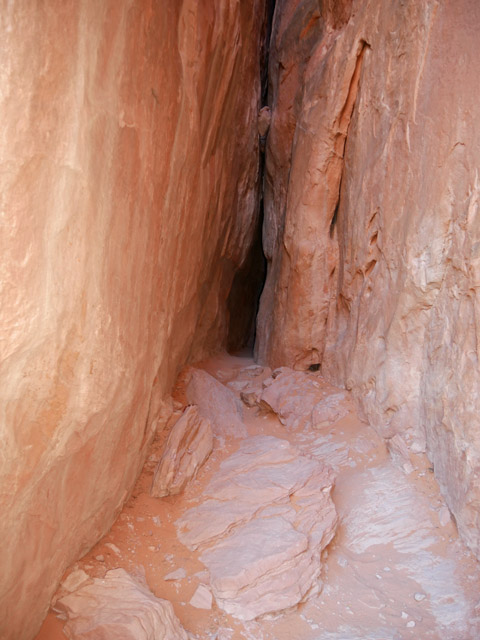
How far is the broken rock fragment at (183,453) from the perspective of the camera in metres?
4.79

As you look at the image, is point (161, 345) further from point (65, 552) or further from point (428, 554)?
point (428, 554)

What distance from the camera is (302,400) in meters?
6.68

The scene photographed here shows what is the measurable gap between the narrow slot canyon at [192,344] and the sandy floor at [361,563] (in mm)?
19

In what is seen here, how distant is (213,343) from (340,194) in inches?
Answer: 133

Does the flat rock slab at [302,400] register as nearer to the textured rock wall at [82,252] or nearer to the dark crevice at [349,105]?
the textured rock wall at [82,252]

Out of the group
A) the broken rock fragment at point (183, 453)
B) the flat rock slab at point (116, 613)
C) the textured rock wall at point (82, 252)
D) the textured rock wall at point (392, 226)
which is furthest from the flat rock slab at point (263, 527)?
the textured rock wall at point (392, 226)

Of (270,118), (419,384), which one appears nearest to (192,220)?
(419,384)

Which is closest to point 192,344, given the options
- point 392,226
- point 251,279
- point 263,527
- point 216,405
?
point 216,405

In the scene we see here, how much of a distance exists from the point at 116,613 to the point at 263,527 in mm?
1418

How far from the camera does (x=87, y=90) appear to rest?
303 centimetres

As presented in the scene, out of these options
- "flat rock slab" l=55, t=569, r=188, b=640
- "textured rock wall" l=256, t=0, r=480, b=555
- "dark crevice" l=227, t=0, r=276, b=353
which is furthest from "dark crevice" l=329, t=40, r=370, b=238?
"flat rock slab" l=55, t=569, r=188, b=640

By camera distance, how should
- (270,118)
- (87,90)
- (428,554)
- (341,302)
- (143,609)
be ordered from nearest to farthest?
(87,90)
(143,609)
(428,554)
(341,302)
(270,118)

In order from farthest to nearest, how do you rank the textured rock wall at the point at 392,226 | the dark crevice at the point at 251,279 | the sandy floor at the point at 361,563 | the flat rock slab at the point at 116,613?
1. the dark crevice at the point at 251,279
2. the textured rock wall at the point at 392,226
3. the sandy floor at the point at 361,563
4. the flat rock slab at the point at 116,613

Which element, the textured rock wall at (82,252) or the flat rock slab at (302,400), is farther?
the flat rock slab at (302,400)
